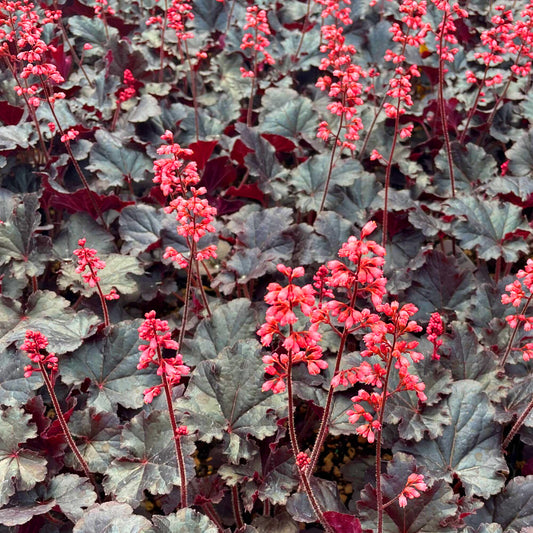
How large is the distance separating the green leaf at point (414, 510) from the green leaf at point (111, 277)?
1704 millimetres

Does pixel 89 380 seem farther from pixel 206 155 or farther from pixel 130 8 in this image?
pixel 130 8

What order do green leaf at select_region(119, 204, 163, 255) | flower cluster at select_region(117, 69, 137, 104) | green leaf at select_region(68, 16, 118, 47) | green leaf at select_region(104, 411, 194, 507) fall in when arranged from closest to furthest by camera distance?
1. green leaf at select_region(104, 411, 194, 507)
2. green leaf at select_region(119, 204, 163, 255)
3. flower cluster at select_region(117, 69, 137, 104)
4. green leaf at select_region(68, 16, 118, 47)

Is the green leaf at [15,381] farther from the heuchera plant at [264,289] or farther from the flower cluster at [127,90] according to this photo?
the flower cluster at [127,90]

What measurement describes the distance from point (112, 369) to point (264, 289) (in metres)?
1.00

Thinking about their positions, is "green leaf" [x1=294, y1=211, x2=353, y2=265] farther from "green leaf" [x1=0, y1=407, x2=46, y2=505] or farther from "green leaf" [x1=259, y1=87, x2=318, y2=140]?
"green leaf" [x1=0, y1=407, x2=46, y2=505]

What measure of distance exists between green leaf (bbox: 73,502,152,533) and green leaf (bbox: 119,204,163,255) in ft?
5.58

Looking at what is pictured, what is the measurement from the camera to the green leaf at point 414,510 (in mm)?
2506

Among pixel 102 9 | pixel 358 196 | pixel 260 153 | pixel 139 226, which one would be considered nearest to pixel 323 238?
pixel 358 196

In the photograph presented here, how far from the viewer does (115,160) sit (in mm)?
4285

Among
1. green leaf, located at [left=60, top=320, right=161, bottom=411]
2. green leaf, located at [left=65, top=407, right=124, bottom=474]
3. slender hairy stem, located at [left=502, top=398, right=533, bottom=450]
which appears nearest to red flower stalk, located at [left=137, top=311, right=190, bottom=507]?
green leaf, located at [left=65, top=407, right=124, bottom=474]

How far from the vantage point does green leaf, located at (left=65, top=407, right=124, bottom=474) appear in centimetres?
287

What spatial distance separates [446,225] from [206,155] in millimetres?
1599

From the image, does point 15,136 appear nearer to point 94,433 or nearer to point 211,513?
point 94,433

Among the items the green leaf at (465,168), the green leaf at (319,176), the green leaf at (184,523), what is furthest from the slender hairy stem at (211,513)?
the green leaf at (465,168)
